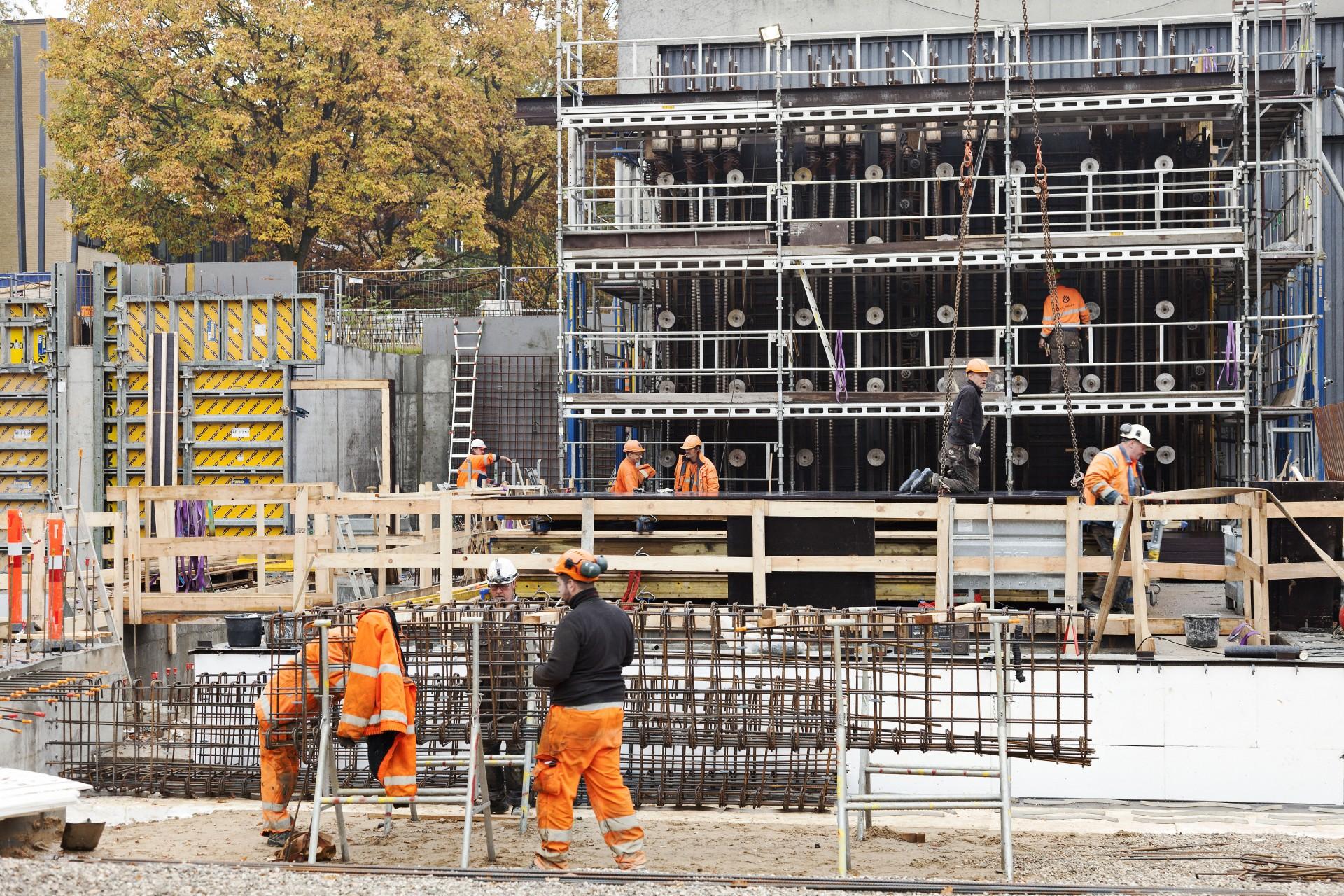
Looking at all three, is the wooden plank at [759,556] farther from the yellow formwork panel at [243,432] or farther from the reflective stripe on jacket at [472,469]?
the yellow formwork panel at [243,432]

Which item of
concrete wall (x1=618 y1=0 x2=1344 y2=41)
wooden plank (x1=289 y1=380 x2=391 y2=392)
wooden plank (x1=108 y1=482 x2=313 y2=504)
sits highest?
concrete wall (x1=618 y1=0 x2=1344 y2=41)

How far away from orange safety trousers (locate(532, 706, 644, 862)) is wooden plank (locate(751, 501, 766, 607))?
15.6ft

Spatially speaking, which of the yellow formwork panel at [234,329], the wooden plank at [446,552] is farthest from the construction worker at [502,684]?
the yellow formwork panel at [234,329]

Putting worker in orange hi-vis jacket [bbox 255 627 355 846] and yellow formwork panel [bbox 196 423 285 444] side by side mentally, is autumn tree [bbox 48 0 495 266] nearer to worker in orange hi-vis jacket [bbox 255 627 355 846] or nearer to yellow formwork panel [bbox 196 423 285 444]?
yellow formwork panel [bbox 196 423 285 444]

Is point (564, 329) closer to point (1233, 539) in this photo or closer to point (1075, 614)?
point (1233, 539)

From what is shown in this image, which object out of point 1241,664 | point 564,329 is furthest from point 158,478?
point 1241,664

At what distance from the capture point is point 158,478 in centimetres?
2427

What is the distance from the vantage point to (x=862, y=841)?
35.3ft

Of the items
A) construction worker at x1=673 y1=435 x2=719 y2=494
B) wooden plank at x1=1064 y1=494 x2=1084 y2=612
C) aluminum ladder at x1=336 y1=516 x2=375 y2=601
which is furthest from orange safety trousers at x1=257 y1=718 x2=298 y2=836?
construction worker at x1=673 y1=435 x2=719 y2=494

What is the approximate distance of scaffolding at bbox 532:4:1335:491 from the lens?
2314 centimetres

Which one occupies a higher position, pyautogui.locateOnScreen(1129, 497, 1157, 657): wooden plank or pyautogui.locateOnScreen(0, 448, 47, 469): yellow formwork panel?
pyautogui.locateOnScreen(0, 448, 47, 469): yellow formwork panel

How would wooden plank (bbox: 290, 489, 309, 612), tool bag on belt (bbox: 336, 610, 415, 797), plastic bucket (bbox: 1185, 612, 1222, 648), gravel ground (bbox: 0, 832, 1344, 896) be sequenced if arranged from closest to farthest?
gravel ground (bbox: 0, 832, 1344, 896) < tool bag on belt (bbox: 336, 610, 415, 797) < plastic bucket (bbox: 1185, 612, 1222, 648) < wooden plank (bbox: 290, 489, 309, 612)

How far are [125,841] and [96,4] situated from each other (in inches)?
1247

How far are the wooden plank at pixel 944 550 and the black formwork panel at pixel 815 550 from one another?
0.72 meters
